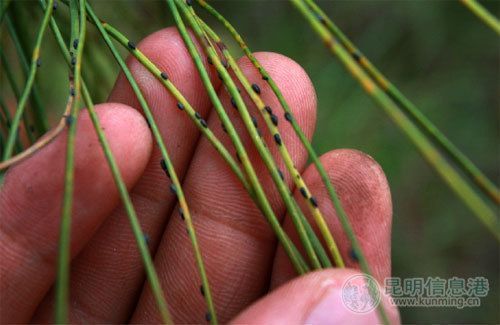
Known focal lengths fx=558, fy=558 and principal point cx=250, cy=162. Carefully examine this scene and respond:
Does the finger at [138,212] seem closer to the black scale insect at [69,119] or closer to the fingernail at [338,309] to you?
the black scale insect at [69,119]

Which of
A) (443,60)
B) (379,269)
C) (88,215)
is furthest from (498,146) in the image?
(88,215)

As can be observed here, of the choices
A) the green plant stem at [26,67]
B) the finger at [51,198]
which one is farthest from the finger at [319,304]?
the green plant stem at [26,67]

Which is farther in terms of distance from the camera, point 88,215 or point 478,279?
point 478,279

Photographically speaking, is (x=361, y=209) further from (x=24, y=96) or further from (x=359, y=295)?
(x=24, y=96)

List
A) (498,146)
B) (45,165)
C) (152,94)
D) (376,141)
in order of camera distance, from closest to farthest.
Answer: (45,165) → (152,94) → (376,141) → (498,146)

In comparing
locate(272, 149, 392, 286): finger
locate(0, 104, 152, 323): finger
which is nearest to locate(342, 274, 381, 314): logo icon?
locate(272, 149, 392, 286): finger

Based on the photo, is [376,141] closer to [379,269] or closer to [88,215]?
[379,269]

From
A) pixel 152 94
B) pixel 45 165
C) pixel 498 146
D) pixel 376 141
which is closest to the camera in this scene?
pixel 45 165
